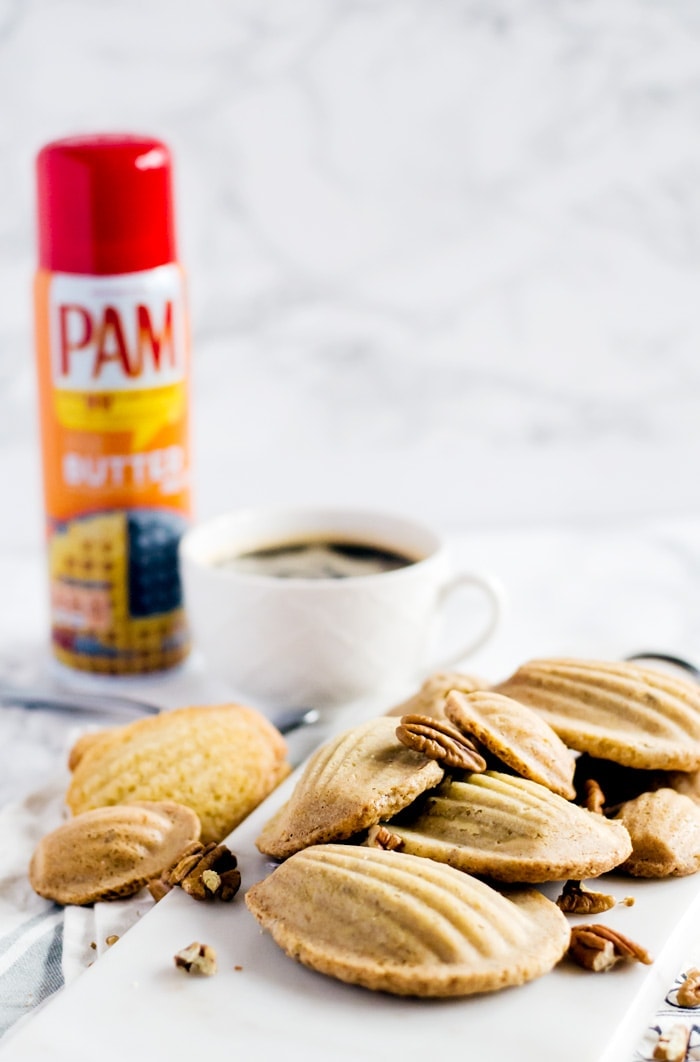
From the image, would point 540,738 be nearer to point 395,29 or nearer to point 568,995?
point 568,995

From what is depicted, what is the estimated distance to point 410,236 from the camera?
156 cm

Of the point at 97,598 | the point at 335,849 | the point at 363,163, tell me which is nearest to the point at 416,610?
the point at 97,598

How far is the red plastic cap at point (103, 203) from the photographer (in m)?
1.05

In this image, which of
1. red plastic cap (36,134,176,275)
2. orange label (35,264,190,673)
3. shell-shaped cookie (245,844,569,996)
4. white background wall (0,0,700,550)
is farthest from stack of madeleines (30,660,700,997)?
white background wall (0,0,700,550)

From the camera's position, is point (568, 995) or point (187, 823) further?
point (187, 823)

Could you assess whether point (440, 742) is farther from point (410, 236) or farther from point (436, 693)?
point (410, 236)

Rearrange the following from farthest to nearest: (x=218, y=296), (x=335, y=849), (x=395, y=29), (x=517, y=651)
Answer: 1. (x=218, y=296)
2. (x=395, y=29)
3. (x=517, y=651)
4. (x=335, y=849)

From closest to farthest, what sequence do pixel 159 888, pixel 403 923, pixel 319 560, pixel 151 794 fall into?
pixel 403 923
pixel 159 888
pixel 151 794
pixel 319 560

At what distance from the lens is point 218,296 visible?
157 cm

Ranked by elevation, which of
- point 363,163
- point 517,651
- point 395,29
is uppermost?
point 395,29

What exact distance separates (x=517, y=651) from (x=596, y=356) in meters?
0.59

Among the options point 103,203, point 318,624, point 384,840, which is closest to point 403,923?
point 384,840

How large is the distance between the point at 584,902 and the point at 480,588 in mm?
461

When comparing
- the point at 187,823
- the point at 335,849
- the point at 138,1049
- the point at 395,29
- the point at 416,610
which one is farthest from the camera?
the point at 395,29
